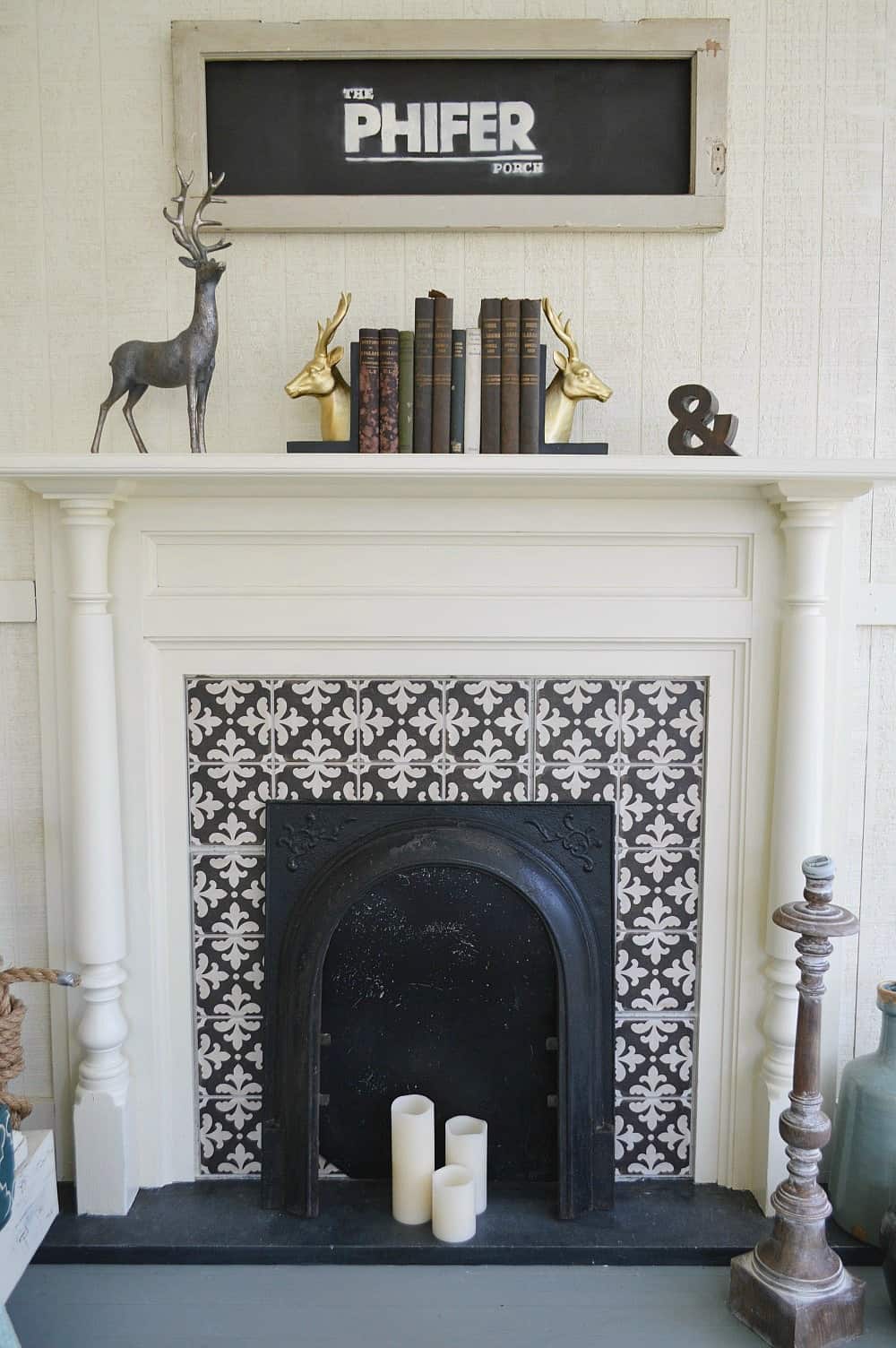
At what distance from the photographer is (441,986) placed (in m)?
2.02

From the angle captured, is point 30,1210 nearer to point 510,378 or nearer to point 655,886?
point 655,886

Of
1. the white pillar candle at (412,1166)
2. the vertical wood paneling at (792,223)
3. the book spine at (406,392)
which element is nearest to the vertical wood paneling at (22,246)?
the book spine at (406,392)

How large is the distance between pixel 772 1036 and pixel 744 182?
1.62 metres

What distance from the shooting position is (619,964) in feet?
6.59

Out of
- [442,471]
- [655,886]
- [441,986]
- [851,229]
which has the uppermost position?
[851,229]

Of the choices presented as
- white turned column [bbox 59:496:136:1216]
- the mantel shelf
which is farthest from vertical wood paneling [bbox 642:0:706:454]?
white turned column [bbox 59:496:136:1216]

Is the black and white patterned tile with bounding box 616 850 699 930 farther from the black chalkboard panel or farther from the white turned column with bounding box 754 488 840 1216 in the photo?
the black chalkboard panel

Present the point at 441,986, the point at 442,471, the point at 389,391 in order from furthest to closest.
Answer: the point at 441,986, the point at 389,391, the point at 442,471

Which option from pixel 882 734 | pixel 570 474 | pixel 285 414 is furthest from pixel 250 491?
pixel 882 734

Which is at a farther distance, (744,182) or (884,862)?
(884,862)

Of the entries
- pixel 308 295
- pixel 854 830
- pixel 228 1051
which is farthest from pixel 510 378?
pixel 228 1051

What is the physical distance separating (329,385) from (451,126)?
0.56 metres

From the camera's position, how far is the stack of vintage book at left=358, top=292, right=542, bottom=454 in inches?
70.0

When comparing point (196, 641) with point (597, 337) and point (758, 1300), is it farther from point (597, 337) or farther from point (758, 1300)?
point (758, 1300)
